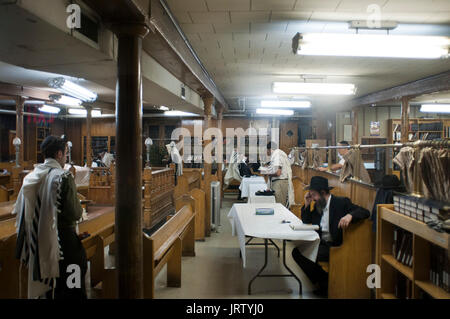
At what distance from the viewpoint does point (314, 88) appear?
5.41 metres

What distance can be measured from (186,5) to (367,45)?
180 cm

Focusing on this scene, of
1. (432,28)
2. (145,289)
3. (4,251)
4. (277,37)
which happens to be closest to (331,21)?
(277,37)

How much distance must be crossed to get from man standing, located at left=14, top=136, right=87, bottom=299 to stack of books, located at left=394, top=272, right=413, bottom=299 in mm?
2838

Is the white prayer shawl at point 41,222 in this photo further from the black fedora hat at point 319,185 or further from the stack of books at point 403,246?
the stack of books at point 403,246

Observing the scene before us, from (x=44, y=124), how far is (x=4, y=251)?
1296cm

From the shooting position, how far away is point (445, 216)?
2.21 metres

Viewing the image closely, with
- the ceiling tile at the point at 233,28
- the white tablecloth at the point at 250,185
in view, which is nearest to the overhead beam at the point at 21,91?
the white tablecloth at the point at 250,185

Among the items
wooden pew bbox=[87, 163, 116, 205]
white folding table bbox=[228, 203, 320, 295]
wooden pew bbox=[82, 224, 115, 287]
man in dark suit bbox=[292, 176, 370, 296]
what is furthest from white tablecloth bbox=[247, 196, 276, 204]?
wooden pew bbox=[87, 163, 116, 205]

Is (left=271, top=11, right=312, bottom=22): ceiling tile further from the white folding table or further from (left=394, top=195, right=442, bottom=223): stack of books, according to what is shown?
the white folding table

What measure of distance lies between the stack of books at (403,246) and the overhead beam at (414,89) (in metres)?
4.11

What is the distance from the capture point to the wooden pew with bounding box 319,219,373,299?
338cm

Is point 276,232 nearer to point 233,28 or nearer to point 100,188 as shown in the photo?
point 233,28

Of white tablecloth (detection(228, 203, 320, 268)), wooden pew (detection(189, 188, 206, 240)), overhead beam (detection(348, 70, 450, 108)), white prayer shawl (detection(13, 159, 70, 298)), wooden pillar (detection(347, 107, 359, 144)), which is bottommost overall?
wooden pew (detection(189, 188, 206, 240))

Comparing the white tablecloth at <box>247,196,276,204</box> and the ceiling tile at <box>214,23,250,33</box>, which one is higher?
the ceiling tile at <box>214,23,250,33</box>
